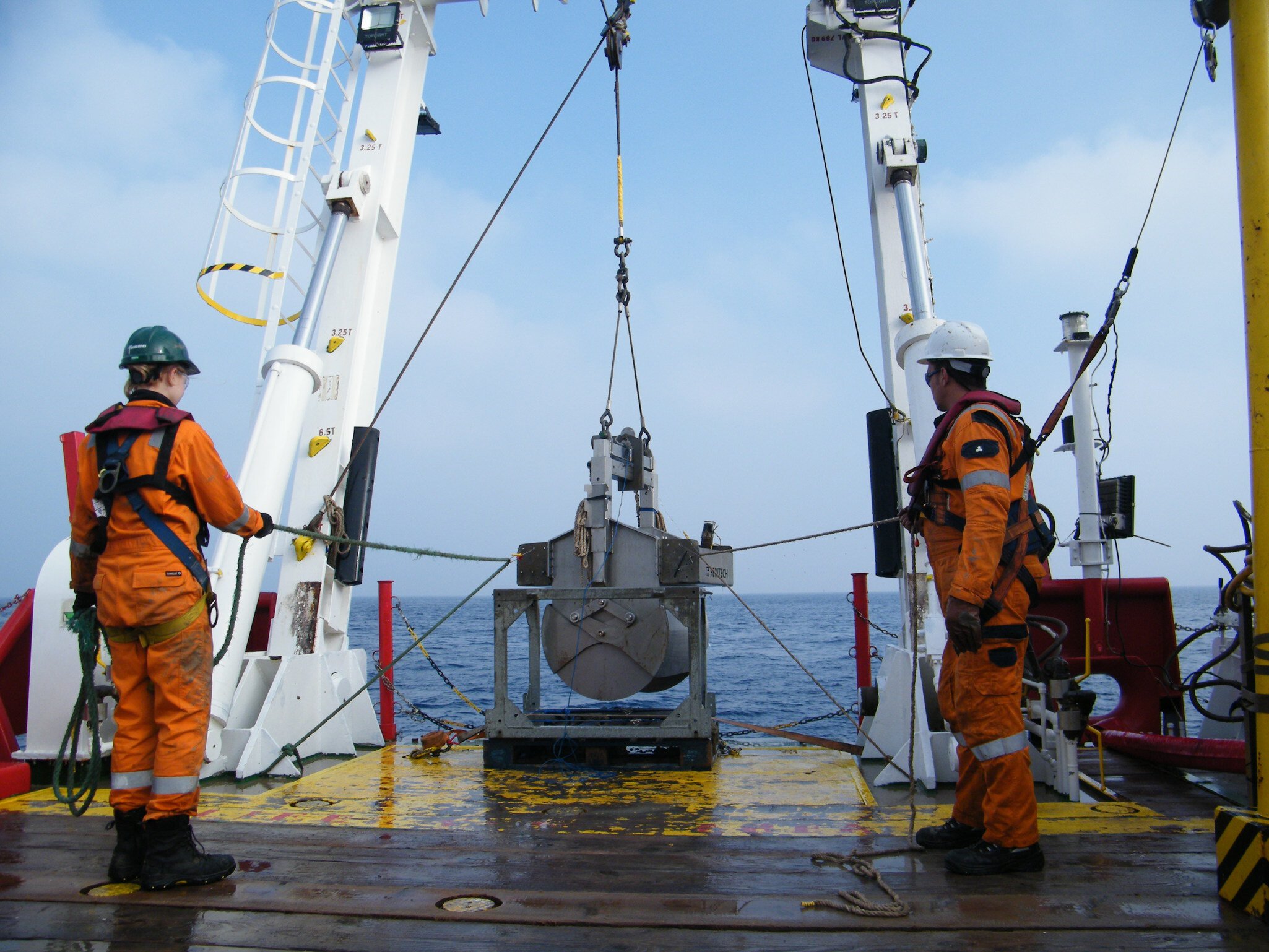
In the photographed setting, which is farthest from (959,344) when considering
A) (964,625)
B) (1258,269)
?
(964,625)

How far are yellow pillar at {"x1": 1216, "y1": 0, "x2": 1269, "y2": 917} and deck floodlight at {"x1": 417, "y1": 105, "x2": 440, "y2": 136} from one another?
582 centimetres

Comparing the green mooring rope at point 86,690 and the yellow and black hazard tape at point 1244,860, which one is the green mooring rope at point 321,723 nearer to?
the green mooring rope at point 86,690

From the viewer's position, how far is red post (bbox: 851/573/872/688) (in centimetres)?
633

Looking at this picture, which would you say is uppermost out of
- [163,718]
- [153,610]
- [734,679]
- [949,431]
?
[949,431]

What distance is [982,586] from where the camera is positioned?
310cm

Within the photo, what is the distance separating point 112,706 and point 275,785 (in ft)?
3.29

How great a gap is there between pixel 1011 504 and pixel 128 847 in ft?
11.4

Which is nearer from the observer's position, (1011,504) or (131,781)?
(131,781)

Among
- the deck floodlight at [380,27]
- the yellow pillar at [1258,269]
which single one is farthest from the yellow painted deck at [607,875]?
the deck floodlight at [380,27]

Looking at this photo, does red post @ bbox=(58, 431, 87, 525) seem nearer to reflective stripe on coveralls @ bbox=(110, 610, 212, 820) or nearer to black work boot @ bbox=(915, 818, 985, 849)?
reflective stripe on coveralls @ bbox=(110, 610, 212, 820)

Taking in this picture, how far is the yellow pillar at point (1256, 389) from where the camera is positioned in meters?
2.70

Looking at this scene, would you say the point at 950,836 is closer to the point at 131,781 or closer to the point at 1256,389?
the point at 1256,389

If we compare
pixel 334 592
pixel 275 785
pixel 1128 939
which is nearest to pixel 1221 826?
pixel 1128 939

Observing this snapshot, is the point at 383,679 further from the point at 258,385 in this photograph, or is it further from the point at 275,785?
the point at 258,385
